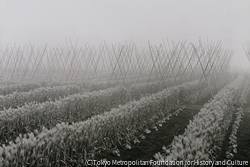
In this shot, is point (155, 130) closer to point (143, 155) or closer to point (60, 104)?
point (143, 155)

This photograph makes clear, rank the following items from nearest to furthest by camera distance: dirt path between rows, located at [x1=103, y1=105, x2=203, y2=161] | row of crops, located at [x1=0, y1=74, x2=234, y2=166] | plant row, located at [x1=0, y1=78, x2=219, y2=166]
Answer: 1. plant row, located at [x1=0, y1=78, x2=219, y2=166]
2. row of crops, located at [x1=0, y1=74, x2=234, y2=166]
3. dirt path between rows, located at [x1=103, y1=105, x2=203, y2=161]

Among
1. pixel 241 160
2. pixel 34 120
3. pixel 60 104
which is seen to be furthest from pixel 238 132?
pixel 34 120

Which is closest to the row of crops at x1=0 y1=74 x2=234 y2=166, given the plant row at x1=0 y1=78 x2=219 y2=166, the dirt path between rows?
the plant row at x1=0 y1=78 x2=219 y2=166

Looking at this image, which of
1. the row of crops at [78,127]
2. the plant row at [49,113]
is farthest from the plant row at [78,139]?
the plant row at [49,113]

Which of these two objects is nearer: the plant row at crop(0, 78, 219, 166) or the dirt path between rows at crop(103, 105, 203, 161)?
the plant row at crop(0, 78, 219, 166)

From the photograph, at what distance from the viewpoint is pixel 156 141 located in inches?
209

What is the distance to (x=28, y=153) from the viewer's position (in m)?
3.05

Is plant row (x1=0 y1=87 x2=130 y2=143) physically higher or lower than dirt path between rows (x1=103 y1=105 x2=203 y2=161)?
higher

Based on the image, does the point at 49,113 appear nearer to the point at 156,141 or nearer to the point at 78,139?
the point at 78,139

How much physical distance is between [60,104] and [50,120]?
57cm

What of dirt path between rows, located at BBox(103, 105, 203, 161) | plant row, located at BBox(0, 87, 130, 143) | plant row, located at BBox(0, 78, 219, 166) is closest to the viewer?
plant row, located at BBox(0, 78, 219, 166)

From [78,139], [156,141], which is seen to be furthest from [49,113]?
[156,141]

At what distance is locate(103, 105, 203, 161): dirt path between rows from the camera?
445 cm

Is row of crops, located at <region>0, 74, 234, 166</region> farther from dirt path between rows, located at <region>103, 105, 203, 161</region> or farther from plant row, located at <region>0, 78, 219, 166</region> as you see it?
dirt path between rows, located at <region>103, 105, 203, 161</region>
